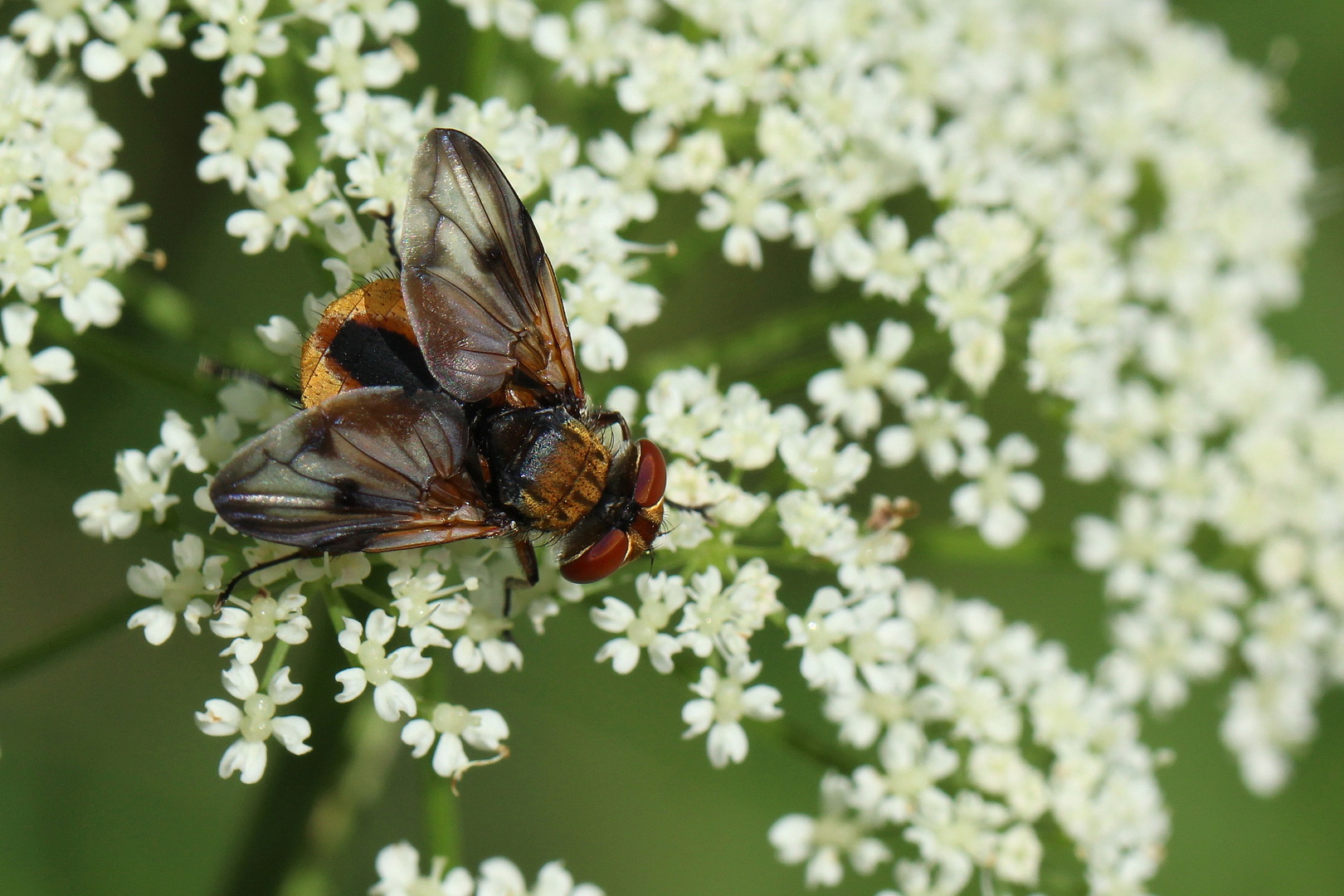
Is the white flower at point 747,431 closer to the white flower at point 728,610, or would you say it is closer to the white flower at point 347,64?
the white flower at point 728,610

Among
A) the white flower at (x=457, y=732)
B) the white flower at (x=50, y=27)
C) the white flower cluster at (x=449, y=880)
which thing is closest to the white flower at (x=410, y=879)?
the white flower cluster at (x=449, y=880)

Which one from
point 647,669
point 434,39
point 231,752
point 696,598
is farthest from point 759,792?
point 434,39

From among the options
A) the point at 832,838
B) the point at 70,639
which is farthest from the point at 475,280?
the point at 832,838

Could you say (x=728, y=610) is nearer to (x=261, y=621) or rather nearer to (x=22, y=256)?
(x=261, y=621)

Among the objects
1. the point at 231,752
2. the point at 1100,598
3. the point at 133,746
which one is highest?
the point at 1100,598

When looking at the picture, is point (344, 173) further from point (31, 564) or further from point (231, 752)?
point (31, 564)

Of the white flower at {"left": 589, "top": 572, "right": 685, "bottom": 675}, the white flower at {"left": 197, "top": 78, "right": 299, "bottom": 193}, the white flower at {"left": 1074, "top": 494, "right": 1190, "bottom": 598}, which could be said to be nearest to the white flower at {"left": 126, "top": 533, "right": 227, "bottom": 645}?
the white flower at {"left": 589, "top": 572, "right": 685, "bottom": 675}
